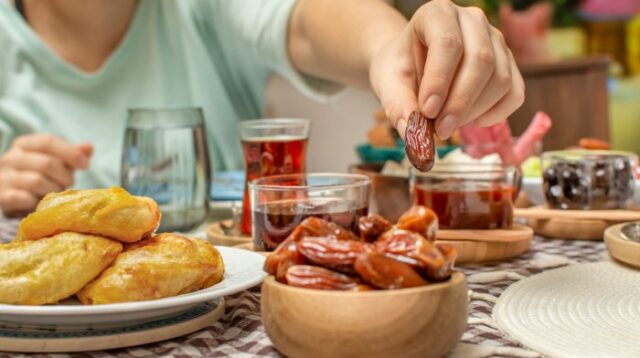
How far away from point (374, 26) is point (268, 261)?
0.81 metres

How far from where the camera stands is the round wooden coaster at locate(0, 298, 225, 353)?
63 centimetres

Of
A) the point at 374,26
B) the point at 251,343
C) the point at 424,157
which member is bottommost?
the point at 251,343

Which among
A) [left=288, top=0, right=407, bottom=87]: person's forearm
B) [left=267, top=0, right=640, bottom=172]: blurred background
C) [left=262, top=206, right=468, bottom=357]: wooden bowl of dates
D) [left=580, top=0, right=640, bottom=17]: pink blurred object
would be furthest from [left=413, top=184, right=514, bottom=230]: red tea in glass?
[left=580, top=0, right=640, bottom=17]: pink blurred object

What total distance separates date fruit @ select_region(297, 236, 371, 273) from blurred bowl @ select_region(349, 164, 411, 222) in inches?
22.5

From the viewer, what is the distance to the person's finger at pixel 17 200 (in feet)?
4.74

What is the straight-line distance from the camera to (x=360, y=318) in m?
0.55

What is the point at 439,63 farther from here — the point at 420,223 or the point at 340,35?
the point at 340,35

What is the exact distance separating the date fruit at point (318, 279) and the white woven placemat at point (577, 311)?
0.16 m

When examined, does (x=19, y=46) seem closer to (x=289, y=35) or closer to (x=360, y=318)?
(x=289, y=35)

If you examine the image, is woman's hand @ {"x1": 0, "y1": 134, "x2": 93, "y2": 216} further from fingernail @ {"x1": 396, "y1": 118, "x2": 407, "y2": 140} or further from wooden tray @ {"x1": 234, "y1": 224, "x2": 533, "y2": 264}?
fingernail @ {"x1": 396, "y1": 118, "x2": 407, "y2": 140}

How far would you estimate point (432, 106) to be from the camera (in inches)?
33.2

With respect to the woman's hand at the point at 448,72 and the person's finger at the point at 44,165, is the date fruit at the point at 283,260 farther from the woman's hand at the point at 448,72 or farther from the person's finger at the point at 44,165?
the person's finger at the point at 44,165

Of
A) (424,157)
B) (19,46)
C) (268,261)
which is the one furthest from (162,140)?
(19,46)

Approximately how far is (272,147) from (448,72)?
358 mm
